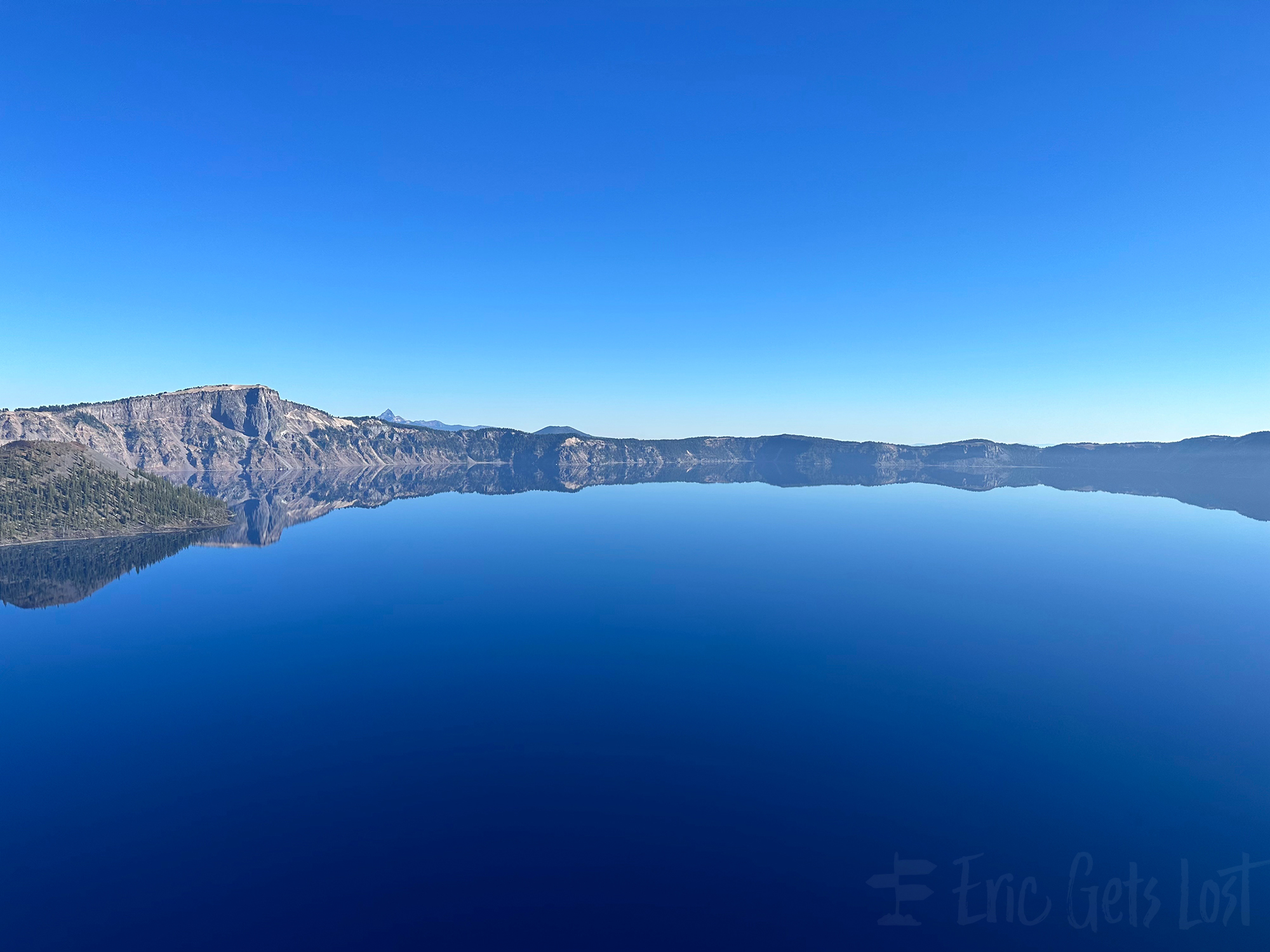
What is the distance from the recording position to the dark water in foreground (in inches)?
1108

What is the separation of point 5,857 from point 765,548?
138702 millimetres

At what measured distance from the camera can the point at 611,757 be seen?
4238 centimetres

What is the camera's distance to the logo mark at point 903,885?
28.0 m

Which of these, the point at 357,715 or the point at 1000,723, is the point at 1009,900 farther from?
the point at 357,715

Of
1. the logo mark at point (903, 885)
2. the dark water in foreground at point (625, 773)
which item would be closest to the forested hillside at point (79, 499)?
the dark water in foreground at point (625, 773)

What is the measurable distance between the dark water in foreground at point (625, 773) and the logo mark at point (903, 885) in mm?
514

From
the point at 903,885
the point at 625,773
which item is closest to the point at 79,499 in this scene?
the point at 625,773

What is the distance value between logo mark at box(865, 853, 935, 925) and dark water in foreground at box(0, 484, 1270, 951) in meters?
0.51

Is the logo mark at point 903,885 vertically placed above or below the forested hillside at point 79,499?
below

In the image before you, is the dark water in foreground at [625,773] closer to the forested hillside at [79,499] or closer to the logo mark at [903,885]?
the logo mark at [903,885]

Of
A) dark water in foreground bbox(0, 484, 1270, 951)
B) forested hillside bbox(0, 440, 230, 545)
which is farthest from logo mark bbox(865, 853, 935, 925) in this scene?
forested hillside bbox(0, 440, 230, 545)

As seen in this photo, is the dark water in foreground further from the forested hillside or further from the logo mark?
the forested hillside

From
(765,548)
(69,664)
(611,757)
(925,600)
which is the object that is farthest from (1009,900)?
(765,548)

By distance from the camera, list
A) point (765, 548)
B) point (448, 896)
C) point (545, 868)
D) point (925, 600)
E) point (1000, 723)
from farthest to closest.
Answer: point (765, 548), point (925, 600), point (1000, 723), point (545, 868), point (448, 896)
